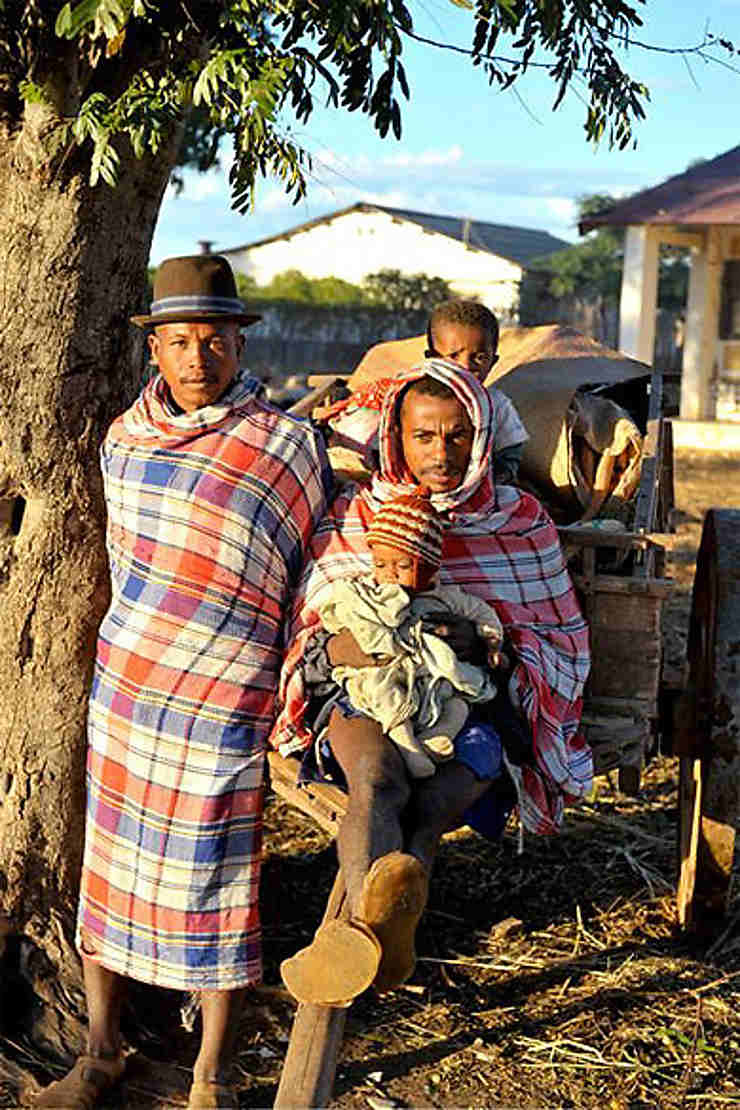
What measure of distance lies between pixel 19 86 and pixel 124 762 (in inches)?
69.1

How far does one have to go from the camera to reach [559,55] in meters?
3.84

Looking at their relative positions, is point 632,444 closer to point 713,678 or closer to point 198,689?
point 713,678

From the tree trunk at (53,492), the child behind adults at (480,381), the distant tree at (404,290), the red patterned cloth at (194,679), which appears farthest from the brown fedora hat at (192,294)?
the distant tree at (404,290)

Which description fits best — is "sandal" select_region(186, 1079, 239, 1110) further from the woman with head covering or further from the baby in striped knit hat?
the baby in striped knit hat

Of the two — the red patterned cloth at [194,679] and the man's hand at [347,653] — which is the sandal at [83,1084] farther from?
the man's hand at [347,653]

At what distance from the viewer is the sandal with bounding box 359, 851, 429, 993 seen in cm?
281

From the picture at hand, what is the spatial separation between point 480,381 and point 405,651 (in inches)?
51.2

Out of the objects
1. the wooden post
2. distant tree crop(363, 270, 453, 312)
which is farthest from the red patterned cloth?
distant tree crop(363, 270, 453, 312)

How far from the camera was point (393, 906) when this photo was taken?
111 inches

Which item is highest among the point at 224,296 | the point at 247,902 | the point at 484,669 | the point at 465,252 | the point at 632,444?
the point at 465,252

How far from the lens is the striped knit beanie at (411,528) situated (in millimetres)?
3309

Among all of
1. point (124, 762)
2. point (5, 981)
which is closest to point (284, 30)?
point (124, 762)

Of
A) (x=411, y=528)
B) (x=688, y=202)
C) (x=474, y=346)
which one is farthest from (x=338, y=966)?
(x=688, y=202)

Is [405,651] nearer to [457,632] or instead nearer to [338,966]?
[457,632]
